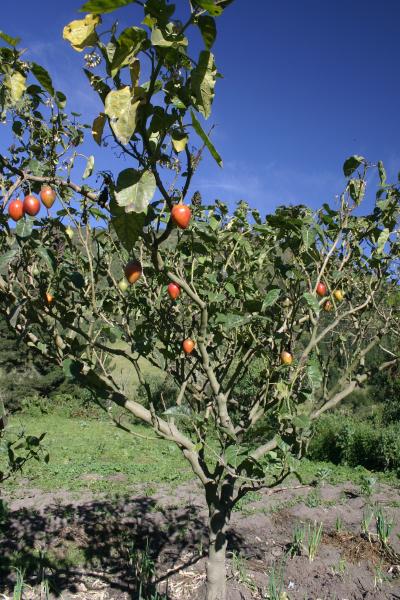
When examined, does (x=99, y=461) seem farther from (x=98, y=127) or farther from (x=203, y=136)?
(x=203, y=136)

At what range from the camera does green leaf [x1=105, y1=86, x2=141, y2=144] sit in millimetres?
940

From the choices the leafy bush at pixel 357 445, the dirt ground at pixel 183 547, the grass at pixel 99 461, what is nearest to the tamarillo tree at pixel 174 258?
the dirt ground at pixel 183 547

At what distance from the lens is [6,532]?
4.41m

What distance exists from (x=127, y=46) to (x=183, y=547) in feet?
13.9

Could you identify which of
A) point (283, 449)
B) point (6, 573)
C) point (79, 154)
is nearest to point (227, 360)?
point (283, 449)

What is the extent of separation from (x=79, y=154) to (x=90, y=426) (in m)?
9.71

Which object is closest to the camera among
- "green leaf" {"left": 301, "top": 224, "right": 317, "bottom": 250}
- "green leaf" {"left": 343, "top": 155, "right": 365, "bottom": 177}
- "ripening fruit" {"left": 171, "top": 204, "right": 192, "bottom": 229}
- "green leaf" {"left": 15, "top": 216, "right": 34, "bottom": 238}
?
"ripening fruit" {"left": 171, "top": 204, "right": 192, "bottom": 229}

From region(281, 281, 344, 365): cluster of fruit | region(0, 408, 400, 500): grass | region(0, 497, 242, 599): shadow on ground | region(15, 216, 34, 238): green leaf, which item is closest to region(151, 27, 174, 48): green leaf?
region(15, 216, 34, 238): green leaf

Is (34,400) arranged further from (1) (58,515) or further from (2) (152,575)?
(2) (152,575)

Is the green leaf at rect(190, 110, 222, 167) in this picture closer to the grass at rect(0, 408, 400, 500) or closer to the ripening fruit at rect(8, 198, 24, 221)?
the ripening fruit at rect(8, 198, 24, 221)

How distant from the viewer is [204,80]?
0.95m

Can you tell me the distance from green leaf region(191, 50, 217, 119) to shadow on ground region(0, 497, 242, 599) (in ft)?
10.8

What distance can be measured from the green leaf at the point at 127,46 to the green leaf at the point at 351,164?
170 cm

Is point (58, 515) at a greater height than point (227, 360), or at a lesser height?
lesser
